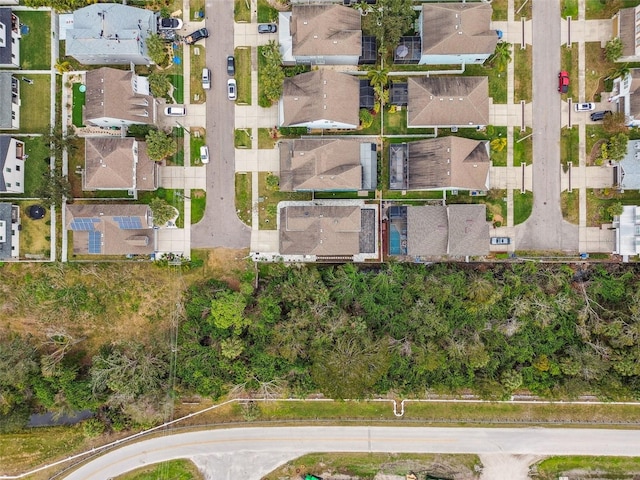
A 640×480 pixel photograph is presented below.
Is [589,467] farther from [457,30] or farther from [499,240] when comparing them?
A: [457,30]

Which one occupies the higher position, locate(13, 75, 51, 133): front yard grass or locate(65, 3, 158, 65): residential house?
locate(65, 3, 158, 65): residential house

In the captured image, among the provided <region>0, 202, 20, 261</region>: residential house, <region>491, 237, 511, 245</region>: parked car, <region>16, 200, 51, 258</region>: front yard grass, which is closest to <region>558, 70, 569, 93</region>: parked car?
<region>491, 237, 511, 245</region>: parked car

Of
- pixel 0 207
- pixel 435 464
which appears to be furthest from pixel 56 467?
pixel 435 464

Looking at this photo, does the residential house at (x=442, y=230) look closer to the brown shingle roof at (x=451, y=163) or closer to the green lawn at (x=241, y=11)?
the brown shingle roof at (x=451, y=163)

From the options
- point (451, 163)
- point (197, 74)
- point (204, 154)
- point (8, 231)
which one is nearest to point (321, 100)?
point (204, 154)

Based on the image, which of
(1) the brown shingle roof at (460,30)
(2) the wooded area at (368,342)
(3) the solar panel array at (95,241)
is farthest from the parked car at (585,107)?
(3) the solar panel array at (95,241)

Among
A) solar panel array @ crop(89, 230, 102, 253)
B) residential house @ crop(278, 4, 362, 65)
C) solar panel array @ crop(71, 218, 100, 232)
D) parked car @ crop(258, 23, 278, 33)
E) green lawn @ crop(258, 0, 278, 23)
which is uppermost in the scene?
green lawn @ crop(258, 0, 278, 23)

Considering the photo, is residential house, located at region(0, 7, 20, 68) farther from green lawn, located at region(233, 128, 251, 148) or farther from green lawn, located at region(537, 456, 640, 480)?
green lawn, located at region(537, 456, 640, 480)
